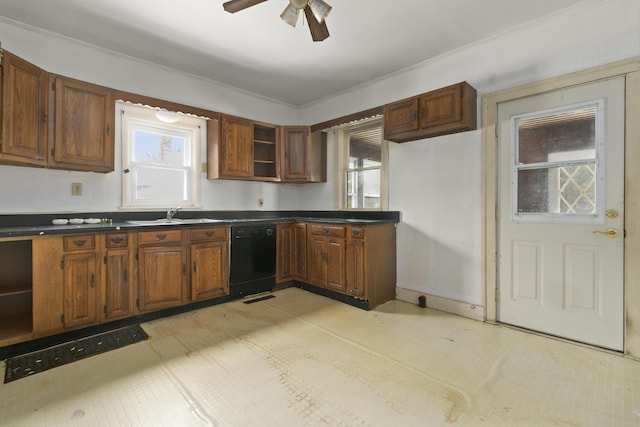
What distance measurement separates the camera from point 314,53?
10.6ft

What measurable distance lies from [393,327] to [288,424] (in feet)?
4.98

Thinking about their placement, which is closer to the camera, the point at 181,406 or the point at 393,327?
the point at 181,406

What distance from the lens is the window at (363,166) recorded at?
Result: 391cm

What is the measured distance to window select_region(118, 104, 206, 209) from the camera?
335cm

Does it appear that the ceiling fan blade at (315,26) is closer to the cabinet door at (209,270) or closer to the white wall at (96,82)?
the white wall at (96,82)

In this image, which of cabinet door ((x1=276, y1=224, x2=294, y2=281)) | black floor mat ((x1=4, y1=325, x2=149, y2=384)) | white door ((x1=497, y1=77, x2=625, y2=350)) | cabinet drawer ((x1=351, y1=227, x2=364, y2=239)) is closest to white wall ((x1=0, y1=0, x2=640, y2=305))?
white door ((x1=497, y1=77, x2=625, y2=350))

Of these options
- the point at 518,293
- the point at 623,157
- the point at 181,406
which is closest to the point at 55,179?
the point at 181,406

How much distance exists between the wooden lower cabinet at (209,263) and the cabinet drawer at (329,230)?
42.4 inches

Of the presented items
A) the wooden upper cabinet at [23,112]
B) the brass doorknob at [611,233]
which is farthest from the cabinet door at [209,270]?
the brass doorknob at [611,233]

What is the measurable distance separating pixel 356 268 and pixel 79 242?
259cm

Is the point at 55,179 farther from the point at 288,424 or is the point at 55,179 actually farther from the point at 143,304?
the point at 288,424

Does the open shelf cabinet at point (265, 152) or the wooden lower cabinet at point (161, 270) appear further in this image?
the open shelf cabinet at point (265, 152)

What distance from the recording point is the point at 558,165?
8.35 feet

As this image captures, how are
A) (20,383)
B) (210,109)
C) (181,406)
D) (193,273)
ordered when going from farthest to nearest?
(210,109) < (193,273) < (20,383) < (181,406)
